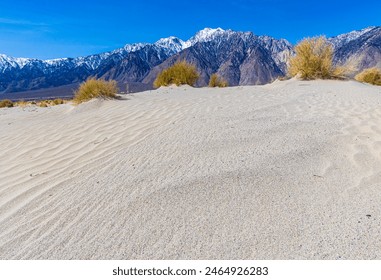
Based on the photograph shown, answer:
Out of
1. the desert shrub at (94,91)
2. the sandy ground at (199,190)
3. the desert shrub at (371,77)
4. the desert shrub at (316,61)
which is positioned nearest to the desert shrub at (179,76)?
the desert shrub at (316,61)

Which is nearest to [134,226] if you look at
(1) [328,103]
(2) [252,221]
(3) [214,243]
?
(3) [214,243]

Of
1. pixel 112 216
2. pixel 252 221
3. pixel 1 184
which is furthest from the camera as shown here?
pixel 1 184

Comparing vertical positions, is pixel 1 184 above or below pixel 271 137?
below

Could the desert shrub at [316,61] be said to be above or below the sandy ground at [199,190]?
above

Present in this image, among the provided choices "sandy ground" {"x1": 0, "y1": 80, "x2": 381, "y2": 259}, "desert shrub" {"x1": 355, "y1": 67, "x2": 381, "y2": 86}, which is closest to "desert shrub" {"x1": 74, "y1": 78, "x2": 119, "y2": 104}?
"sandy ground" {"x1": 0, "y1": 80, "x2": 381, "y2": 259}

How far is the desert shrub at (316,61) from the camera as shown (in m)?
13.9

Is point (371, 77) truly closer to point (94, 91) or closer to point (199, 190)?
point (94, 91)

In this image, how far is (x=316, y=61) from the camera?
13.9m

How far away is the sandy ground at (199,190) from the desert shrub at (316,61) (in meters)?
8.74

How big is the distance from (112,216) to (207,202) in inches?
32.5

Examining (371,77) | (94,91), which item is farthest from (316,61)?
(94,91)

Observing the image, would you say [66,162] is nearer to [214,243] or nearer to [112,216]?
[112,216]

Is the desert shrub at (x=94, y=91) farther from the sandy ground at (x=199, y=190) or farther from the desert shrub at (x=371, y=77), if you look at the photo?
the desert shrub at (x=371, y=77)

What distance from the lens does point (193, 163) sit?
12.5 feet
